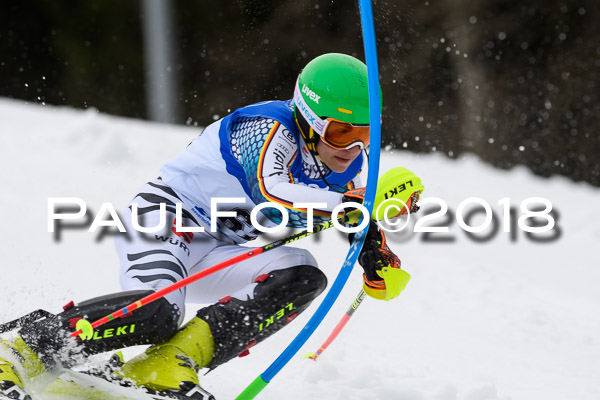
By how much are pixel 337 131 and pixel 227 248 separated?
0.70 meters

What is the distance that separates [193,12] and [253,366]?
60.3 feet

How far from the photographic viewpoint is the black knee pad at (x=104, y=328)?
9.85ft

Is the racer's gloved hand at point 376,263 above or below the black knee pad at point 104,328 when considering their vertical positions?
above

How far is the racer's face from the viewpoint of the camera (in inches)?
132

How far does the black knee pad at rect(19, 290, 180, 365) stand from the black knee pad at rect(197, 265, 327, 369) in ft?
0.56

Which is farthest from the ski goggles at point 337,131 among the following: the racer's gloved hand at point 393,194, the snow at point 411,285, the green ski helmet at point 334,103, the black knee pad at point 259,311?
the snow at point 411,285

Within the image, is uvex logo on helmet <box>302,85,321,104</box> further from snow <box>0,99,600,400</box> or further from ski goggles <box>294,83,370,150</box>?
snow <box>0,99,600,400</box>

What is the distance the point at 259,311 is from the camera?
3109mm

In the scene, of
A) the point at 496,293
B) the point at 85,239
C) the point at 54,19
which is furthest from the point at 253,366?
the point at 54,19

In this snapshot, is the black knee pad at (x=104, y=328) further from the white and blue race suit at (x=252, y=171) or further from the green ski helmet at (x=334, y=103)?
the green ski helmet at (x=334, y=103)

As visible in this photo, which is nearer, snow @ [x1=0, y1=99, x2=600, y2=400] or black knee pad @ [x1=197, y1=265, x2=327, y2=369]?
black knee pad @ [x1=197, y1=265, x2=327, y2=369]

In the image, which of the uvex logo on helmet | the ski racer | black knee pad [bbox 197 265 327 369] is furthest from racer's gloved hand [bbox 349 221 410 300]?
the uvex logo on helmet

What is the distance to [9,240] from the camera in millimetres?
5668

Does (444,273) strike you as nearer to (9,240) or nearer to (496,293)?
(496,293)
